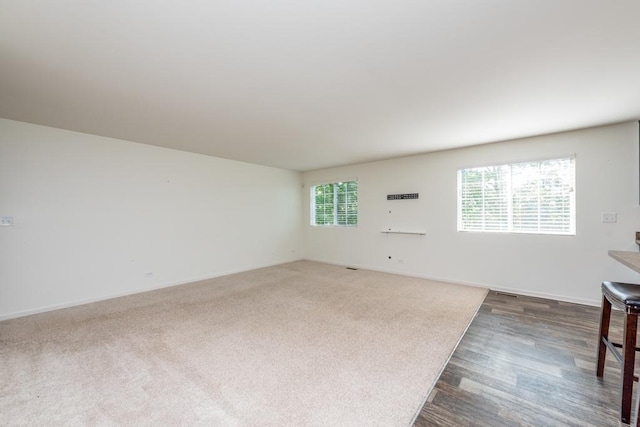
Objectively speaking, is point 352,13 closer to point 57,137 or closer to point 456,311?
point 456,311

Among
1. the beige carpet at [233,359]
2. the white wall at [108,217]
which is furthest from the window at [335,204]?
the beige carpet at [233,359]

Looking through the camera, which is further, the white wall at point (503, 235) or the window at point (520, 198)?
the window at point (520, 198)

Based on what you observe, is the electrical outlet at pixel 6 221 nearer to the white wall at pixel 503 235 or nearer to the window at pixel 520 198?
the white wall at pixel 503 235

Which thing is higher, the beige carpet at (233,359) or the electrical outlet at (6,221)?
the electrical outlet at (6,221)

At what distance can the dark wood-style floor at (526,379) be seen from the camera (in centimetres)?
163

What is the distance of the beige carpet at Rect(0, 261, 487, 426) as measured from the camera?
1.68m

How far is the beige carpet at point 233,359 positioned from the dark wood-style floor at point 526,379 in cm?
15

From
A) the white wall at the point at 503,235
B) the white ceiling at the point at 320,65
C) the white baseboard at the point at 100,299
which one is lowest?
the white baseboard at the point at 100,299

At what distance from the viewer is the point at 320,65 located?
2080 mm

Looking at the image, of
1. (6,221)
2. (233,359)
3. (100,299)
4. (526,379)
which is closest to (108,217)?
(6,221)

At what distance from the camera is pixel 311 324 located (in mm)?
2986

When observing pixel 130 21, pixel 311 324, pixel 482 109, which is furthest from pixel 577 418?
pixel 130 21

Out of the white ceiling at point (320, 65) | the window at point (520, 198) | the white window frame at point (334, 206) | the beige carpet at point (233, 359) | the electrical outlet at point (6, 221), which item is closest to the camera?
the white ceiling at point (320, 65)

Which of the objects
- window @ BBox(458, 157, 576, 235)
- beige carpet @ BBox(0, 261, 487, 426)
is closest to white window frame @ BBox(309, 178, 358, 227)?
window @ BBox(458, 157, 576, 235)
